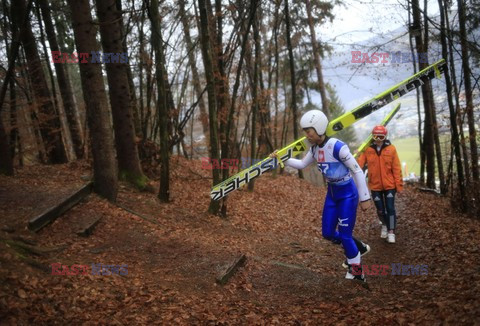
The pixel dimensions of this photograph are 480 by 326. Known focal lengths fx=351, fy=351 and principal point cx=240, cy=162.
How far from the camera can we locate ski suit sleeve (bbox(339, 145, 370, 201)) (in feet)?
19.0

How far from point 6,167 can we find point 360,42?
1498 cm

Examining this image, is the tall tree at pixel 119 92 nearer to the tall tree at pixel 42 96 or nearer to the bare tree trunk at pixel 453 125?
the tall tree at pixel 42 96

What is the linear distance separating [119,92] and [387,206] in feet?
25.5

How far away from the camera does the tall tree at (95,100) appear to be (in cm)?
796

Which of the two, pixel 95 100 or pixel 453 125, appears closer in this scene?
pixel 95 100

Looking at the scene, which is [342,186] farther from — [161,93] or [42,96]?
[42,96]

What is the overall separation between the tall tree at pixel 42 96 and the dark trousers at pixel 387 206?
467 inches

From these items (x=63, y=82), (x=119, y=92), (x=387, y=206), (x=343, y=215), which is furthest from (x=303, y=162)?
(x=63, y=82)

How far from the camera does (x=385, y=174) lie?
26.6 ft

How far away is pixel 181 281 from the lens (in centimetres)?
573

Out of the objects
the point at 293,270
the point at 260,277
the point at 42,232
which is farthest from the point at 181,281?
the point at 42,232

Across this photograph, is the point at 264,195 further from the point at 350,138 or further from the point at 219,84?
the point at 350,138

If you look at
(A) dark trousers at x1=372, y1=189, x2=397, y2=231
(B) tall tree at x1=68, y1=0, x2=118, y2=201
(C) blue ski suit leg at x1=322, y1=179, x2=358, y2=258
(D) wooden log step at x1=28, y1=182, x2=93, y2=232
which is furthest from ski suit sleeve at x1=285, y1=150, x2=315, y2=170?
(D) wooden log step at x1=28, y1=182, x2=93, y2=232

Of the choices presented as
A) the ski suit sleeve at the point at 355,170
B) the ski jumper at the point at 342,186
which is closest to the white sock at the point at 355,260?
the ski jumper at the point at 342,186
